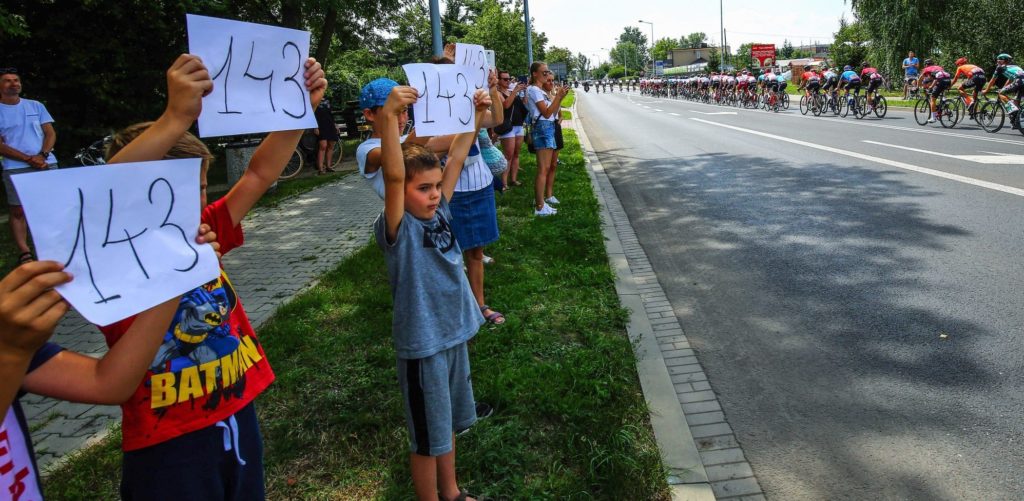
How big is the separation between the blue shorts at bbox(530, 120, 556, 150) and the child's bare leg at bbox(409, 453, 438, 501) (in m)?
5.96

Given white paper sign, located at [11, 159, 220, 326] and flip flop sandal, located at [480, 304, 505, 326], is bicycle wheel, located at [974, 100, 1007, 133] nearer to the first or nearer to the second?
flip flop sandal, located at [480, 304, 505, 326]

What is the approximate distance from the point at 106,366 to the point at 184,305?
0.40m

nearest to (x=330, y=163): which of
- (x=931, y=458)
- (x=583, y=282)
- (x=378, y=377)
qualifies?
(x=583, y=282)

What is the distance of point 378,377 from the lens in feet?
13.2

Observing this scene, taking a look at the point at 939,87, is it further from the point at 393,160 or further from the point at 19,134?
the point at 19,134

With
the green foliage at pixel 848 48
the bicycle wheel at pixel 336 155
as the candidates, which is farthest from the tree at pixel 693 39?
the bicycle wheel at pixel 336 155

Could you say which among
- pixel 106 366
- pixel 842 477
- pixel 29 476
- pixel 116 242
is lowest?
pixel 842 477

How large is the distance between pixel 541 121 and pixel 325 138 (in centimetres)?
749

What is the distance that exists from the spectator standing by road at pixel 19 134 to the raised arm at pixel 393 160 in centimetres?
587

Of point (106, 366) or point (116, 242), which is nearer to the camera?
point (116, 242)

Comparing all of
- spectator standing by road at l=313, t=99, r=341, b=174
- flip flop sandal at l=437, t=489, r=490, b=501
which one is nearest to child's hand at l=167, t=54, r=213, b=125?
flip flop sandal at l=437, t=489, r=490, b=501

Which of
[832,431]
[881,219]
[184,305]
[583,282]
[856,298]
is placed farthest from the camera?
[881,219]

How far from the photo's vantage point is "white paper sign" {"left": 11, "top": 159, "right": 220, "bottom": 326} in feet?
3.83

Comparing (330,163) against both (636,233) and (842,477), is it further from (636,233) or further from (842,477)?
(842,477)
